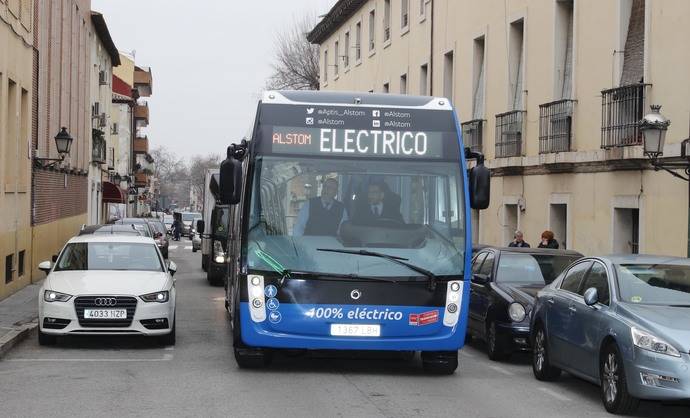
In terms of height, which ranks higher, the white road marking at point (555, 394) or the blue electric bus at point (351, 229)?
the blue electric bus at point (351, 229)

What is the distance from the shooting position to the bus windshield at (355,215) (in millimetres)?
11742

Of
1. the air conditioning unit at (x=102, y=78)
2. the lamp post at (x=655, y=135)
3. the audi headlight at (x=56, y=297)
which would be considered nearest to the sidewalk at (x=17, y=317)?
the audi headlight at (x=56, y=297)

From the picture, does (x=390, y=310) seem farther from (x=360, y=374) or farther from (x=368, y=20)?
(x=368, y=20)

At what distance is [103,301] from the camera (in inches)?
548

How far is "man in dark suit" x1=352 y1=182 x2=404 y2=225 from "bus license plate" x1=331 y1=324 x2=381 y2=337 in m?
1.10

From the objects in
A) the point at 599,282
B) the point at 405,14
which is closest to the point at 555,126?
the point at 599,282

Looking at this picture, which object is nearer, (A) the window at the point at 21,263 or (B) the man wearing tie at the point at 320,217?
(B) the man wearing tie at the point at 320,217

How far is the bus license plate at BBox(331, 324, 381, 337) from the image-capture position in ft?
38.1

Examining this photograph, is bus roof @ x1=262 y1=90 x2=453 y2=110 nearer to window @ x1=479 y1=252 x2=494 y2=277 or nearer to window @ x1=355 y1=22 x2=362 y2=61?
window @ x1=479 y1=252 x2=494 y2=277

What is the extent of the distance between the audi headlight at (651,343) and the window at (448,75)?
23.4 meters

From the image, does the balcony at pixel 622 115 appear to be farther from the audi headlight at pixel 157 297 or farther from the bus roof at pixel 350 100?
the audi headlight at pixel 157 297

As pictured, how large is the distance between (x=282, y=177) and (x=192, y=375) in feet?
7.60

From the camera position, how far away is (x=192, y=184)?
598ft

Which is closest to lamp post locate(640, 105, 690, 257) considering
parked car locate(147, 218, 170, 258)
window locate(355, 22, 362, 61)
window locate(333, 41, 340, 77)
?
parked car locate(147, 218, 170, 258)
